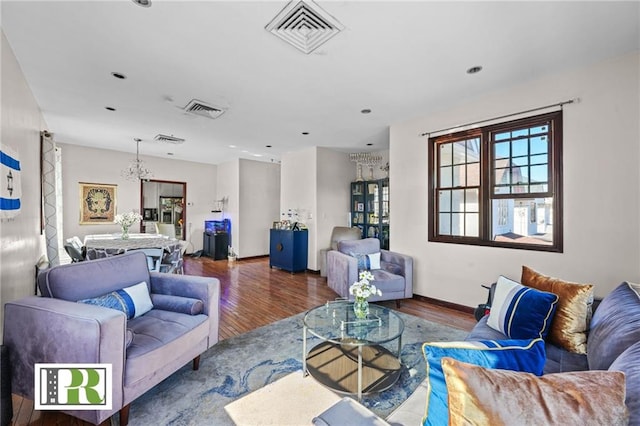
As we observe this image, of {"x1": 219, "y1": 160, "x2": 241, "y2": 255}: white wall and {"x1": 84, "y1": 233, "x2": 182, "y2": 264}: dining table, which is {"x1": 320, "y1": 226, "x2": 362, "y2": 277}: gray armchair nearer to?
{"x1": 84, "y1": 233, "x2": 182, "y2": 264}: dining table

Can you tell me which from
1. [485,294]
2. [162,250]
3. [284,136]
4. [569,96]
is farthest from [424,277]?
[162,250]

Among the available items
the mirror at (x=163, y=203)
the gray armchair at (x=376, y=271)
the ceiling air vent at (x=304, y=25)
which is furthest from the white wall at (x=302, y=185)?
the mirror at (x=163, y=203)

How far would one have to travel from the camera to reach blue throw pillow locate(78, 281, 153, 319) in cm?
192

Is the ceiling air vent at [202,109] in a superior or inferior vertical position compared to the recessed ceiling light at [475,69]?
inferior

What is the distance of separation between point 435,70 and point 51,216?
5726 mm

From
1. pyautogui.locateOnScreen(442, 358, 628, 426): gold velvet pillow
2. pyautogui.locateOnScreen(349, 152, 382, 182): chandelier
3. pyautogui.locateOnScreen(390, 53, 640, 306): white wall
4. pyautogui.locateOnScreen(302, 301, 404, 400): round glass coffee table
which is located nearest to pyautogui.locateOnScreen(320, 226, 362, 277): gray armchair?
pyautogui.locateOnScreen(349, 152, 382, 182): chandelier

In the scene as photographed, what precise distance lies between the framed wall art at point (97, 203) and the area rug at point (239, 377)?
5.47m

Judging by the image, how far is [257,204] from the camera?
758 centimetres

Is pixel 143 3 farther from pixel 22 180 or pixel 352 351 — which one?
pixel 352 351

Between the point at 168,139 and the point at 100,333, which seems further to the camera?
the point at 168,139

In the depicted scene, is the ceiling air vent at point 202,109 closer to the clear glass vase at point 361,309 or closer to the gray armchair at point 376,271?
the gray armchair at point 376,271

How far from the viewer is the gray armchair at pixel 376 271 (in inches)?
136

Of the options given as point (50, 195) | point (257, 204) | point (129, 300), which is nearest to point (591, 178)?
point (129, 300)

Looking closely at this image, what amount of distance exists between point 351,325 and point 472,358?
1.40m
